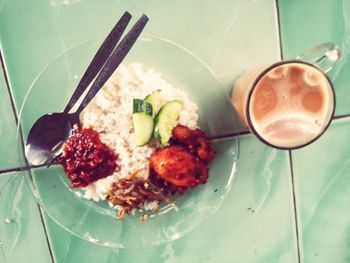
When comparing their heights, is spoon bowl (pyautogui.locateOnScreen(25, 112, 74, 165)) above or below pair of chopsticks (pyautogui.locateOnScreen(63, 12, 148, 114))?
below

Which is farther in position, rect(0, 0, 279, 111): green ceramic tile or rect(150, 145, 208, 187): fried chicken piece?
rect(0, 0, 279, 111): green ceramic tile

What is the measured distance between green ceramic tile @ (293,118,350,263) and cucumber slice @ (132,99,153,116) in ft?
1.22

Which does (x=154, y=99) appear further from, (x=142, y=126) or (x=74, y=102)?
(x=74, y=102)

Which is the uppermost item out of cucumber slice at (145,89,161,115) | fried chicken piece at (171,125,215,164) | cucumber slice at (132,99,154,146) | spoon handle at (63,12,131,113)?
spoon handle at (63,12,131,113)

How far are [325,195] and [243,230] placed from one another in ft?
0.68

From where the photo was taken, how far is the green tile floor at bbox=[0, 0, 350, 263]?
1.22m

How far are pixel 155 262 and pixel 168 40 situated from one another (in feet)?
1.65

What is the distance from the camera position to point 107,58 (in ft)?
3.68

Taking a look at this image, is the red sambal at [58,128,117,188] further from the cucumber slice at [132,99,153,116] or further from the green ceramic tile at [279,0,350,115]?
the green ceramic tile at [279,0,350,115]

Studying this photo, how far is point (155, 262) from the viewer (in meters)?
1.28

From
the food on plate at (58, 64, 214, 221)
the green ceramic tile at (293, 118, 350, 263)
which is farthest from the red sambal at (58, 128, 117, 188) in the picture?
the green ceramic tile at (293, 118, 350, 263)

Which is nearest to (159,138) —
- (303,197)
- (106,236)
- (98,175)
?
(98,175)

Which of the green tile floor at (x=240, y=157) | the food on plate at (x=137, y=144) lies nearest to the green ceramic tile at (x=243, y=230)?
the green tile floor at (x=240, y=157)

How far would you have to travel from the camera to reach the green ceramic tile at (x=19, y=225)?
124 centimetres
